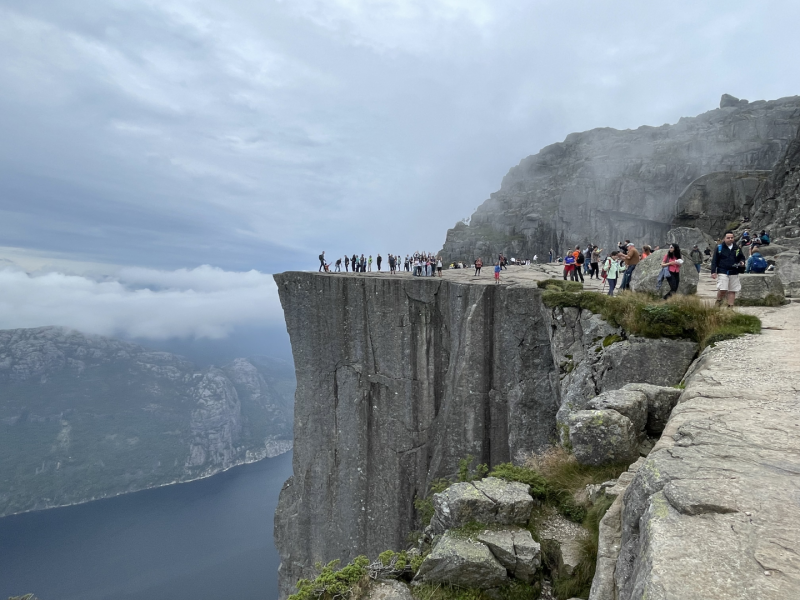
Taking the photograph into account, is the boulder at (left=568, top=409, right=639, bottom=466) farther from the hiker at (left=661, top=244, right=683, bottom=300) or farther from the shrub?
the hiker at (left=661, top=244, right=683, bottom=300)

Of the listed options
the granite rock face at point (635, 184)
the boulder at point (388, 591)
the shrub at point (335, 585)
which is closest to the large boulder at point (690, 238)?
the granite rock face at point (635, 184)

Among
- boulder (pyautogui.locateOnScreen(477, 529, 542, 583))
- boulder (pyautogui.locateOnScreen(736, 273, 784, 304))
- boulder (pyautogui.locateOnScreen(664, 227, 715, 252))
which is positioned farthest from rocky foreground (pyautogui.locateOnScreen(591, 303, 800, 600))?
boulder (pyautogui.locateOnScreen(664, 227, 715, 252))

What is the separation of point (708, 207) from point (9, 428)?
9523 inches

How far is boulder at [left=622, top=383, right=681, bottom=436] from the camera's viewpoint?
7320 mm

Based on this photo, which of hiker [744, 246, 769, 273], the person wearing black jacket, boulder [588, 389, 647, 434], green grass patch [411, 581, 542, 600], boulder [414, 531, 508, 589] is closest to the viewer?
green grass patch [411, 581, 542, 600]

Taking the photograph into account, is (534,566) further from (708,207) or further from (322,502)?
(708,207)

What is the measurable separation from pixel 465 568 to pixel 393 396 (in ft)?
62.5

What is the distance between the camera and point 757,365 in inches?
299

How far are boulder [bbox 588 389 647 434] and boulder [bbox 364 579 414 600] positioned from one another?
451 cm

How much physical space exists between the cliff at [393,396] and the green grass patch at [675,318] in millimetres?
7167

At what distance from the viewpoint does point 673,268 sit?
12.8m

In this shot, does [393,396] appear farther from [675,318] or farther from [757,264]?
[757,264]

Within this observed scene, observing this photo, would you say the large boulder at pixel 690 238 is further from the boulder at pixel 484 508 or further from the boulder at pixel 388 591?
the boulder at pixel 388 591

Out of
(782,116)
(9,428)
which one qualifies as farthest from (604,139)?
(9,428)
